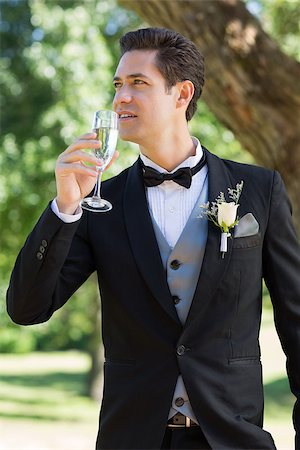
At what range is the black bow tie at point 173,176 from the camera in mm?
3221

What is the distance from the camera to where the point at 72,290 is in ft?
10.4

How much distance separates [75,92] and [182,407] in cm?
1176

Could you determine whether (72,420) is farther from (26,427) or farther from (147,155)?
(147,155)

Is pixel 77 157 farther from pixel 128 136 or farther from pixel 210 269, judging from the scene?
pixel 210 269

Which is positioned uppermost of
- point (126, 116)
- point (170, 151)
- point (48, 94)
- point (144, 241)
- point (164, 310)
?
point (48, 94)

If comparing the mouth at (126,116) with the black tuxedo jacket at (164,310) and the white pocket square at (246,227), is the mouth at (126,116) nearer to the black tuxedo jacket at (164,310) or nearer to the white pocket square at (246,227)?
the black tuxedo jacket at (164,310)

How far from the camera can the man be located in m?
2.96

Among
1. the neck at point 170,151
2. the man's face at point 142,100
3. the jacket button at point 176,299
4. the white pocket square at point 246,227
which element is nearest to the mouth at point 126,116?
the man's face at point 142,100

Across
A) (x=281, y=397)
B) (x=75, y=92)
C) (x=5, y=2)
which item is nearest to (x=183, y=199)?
(x=75, y=92)

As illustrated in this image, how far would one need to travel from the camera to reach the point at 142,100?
10.4ft

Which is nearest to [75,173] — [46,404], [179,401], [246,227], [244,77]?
[246,227]

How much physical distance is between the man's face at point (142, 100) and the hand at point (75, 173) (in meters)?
0.24

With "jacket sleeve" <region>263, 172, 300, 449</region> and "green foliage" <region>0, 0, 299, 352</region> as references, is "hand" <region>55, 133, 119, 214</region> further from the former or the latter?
"green foliage" <region>0, 0, 299, 352</region>

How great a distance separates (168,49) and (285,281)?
933mm
